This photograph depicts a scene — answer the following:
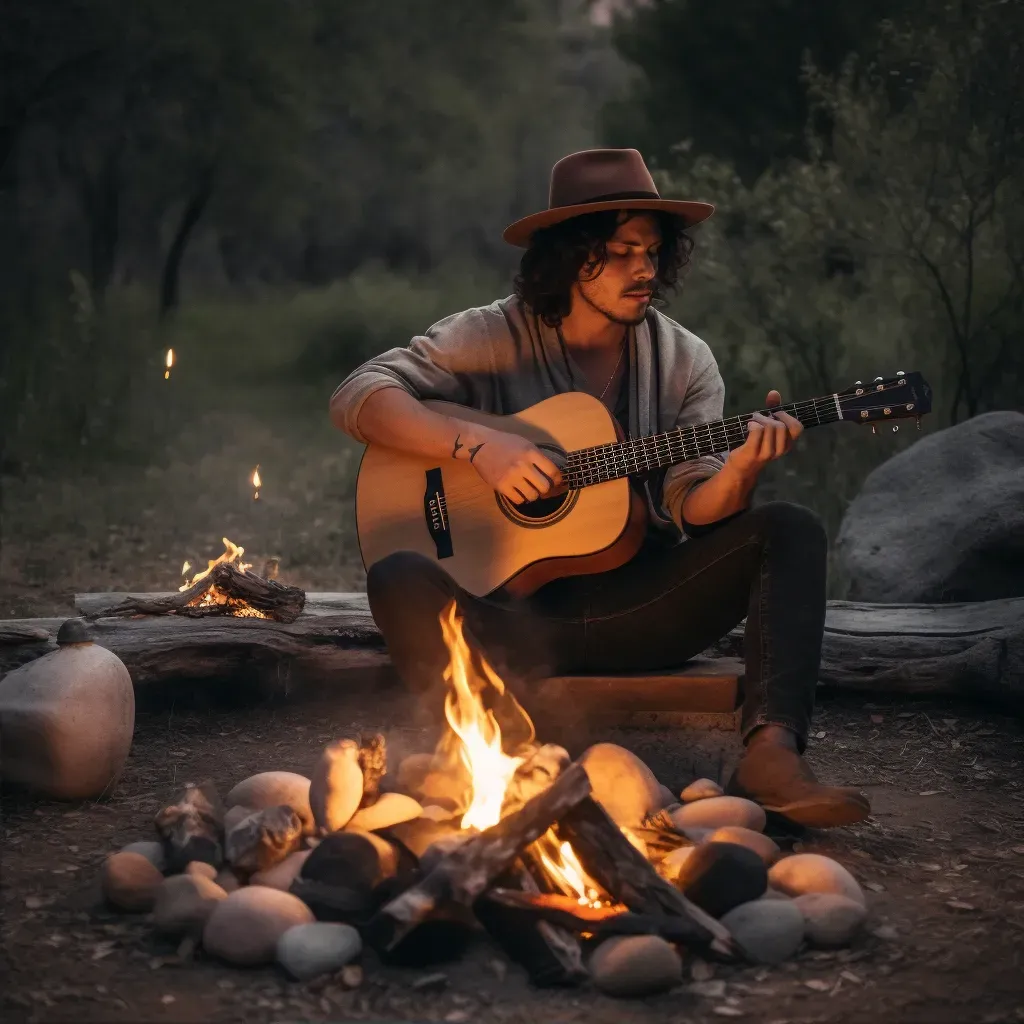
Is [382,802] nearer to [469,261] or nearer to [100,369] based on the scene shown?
[100,369]

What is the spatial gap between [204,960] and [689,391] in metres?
2.26

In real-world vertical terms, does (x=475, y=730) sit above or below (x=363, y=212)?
below

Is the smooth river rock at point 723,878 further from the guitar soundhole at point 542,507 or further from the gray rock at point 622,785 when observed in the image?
the guitar soundhole at point 542,507

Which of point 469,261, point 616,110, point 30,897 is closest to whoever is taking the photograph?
point 30,897

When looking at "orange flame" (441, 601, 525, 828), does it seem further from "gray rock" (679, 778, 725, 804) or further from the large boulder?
the large boulder

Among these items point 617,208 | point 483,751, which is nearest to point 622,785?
point 483,751

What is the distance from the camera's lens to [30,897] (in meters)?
3.11

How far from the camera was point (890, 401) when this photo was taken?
11.7 feet

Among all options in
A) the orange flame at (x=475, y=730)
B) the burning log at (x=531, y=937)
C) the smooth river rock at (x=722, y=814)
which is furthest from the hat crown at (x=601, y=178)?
the burning log at (x=531, y=937)

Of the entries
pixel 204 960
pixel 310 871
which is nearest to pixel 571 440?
pixel 310 871

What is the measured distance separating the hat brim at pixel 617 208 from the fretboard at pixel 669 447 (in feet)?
2.26

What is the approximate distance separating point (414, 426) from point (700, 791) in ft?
4.53

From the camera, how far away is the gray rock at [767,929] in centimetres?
278

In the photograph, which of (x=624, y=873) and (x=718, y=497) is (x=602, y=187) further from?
(x=624, y=873)
